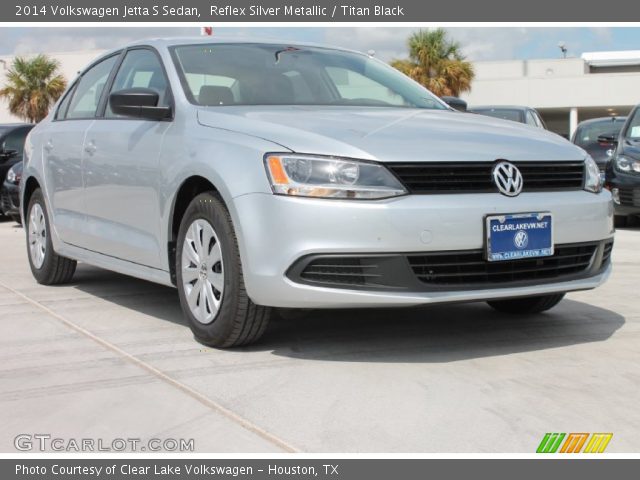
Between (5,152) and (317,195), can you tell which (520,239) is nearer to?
(317,195)

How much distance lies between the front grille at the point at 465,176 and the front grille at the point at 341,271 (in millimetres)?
389

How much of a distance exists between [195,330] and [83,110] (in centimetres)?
232

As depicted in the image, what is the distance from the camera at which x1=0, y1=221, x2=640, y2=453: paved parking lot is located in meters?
3.34

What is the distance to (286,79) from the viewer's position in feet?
17.5

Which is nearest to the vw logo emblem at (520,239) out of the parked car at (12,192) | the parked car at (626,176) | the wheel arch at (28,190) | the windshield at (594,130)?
the wheel arch at (28,190)

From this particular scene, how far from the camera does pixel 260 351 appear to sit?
14.9 feet

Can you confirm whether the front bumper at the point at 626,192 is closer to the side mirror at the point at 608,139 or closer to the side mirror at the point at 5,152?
the side mirror at the point at 608,139

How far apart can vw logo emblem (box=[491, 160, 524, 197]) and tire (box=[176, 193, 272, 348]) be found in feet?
3.93

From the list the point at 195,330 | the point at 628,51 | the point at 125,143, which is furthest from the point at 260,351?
the point at 628,51

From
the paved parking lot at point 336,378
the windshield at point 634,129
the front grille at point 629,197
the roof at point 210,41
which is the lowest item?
the front grille at point 629,197

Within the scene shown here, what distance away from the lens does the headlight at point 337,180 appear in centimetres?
408

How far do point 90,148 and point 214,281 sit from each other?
1732 mm

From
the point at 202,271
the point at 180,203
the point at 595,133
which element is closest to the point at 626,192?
the point at 595,133

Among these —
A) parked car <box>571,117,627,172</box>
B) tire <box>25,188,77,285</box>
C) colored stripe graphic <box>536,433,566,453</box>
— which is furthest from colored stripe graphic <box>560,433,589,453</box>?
parked car <box>571,117,627,172</box>
